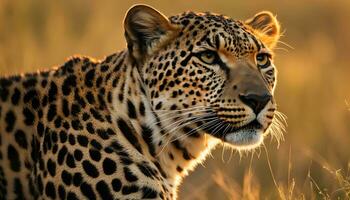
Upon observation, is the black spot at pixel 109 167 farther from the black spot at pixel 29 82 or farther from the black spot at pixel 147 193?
the black spot at pixel 29 82

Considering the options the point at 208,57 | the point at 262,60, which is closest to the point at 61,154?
the point at 208,57

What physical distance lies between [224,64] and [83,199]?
1657 millimetres

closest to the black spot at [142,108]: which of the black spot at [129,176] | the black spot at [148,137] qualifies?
the black spot at [148,137]

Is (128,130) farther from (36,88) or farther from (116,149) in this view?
(36,88)

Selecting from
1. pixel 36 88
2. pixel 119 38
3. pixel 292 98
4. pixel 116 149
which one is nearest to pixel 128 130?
pixel 116 149

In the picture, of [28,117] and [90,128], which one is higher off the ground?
[28,117]

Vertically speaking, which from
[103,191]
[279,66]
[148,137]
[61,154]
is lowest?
[103,191]

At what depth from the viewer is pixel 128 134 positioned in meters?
9.84

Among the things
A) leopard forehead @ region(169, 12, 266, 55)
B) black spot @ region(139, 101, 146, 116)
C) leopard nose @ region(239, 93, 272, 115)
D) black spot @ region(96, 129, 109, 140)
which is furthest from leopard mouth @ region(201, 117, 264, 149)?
black spot @ region(96, 129, 109, 140)

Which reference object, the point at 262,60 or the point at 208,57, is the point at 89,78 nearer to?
the point at 208,57

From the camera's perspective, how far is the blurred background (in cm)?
1445

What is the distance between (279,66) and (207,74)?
974cm

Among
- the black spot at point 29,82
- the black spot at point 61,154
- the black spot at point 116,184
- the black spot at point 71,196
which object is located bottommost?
the black spot at point 116,184

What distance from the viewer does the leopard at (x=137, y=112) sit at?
31.7 ft
